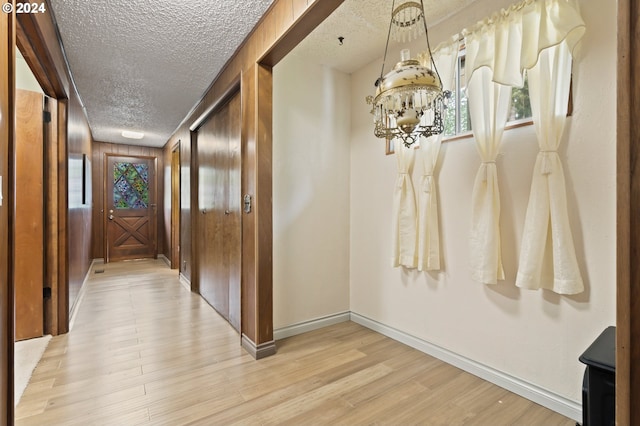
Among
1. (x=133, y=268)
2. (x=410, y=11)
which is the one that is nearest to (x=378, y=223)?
(x=410, y=11)

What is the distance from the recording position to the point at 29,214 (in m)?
2.67

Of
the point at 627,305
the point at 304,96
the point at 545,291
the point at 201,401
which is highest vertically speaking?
the point at 304,96

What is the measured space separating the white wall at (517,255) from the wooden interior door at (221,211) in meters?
1.38

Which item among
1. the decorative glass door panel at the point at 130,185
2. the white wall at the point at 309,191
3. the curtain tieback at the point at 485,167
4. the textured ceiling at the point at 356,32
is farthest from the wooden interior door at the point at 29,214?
the decorative glass door panel at the point at 130,185

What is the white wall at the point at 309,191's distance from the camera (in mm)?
2766

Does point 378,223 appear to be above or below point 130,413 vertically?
above

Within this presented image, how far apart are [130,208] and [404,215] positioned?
627 cm

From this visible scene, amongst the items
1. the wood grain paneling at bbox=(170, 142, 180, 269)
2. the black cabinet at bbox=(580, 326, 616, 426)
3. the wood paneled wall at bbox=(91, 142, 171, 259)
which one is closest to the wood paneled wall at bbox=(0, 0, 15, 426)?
the black cabinet at bbox=(580, 326, 616, 426)

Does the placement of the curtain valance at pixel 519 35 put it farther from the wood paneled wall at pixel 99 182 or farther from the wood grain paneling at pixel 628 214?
the wood paneled wall at pixel 99 182

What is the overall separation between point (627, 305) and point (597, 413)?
842 mm

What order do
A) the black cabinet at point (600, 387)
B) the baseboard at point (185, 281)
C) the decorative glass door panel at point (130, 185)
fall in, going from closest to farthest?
the black cabinet at point (600, 387)
the baseboard at point (185, 281)
the decorative glass door panel at point (130, 185)

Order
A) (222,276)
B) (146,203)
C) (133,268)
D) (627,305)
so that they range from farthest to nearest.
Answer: (146,203)
(133,268)
(222,276)
(627,305)

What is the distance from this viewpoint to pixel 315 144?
117 inches

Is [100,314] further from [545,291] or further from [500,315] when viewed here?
[545,291]
